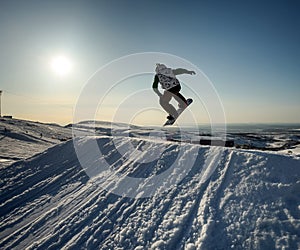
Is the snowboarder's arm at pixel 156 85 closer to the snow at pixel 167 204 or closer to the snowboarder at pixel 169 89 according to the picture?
the snowboarder at pixel 169 89

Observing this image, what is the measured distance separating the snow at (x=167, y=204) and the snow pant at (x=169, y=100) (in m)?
1.44

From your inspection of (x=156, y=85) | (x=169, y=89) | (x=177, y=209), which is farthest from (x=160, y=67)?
(x=177, y=209)

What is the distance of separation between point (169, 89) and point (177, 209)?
4.43 m

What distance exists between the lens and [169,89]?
835 cm

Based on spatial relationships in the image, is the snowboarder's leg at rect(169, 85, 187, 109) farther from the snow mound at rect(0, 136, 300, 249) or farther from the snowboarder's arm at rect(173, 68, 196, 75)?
the snow mound at rect(0, 136, 300, 249)

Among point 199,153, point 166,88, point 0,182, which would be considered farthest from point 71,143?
point 199,153

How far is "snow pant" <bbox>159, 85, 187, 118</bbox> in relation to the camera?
847cm

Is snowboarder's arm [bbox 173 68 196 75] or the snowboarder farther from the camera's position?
snowboarder's arm [bbox 173 68 196 75]

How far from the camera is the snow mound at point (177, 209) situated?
4676 millimetres

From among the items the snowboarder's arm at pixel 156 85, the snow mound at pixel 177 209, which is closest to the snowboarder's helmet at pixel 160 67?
the snowboarder's arm at pixel 156 85

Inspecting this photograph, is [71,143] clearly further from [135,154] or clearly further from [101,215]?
[101,215]

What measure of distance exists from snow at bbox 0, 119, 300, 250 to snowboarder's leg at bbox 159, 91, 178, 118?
1404 millimetres

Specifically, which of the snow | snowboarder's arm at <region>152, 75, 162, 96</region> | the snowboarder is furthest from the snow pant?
the snow

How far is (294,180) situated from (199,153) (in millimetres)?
2930
